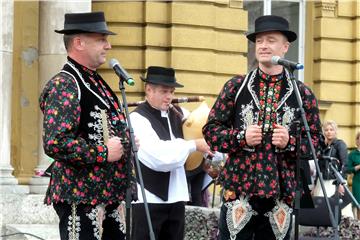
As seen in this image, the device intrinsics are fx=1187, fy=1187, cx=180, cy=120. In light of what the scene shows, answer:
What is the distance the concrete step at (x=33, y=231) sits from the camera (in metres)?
12.5

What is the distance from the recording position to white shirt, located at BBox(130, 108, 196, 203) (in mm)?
9234

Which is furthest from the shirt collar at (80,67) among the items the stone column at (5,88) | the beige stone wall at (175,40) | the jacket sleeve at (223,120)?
the beige stone wall at (175,40)

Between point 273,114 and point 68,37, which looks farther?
point 273,114

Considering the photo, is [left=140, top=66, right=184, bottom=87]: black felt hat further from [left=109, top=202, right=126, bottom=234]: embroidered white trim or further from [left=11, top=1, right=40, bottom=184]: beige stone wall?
[left=11, top=1, right=40, bottom=184]: beige stone wall

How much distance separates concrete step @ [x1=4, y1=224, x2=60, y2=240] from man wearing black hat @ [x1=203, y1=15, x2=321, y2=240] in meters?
4.72

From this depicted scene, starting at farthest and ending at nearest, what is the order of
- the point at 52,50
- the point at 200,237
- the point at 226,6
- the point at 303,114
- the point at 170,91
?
the point at 226,6 < the point at 52,50 < the point at 200,237 < the point at 170,91 < the point at 303,114

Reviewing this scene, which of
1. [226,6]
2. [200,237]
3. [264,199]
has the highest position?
[226,6]

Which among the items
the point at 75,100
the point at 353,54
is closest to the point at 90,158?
the point at 75,100

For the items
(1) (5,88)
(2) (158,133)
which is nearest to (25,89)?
(1) (5,88)

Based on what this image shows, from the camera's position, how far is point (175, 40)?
57.9ft

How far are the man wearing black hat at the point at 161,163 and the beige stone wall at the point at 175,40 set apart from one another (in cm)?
748

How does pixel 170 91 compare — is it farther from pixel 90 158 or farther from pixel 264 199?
pixel 90 158

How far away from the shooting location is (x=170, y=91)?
9.57 meters

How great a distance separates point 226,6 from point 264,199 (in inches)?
423
